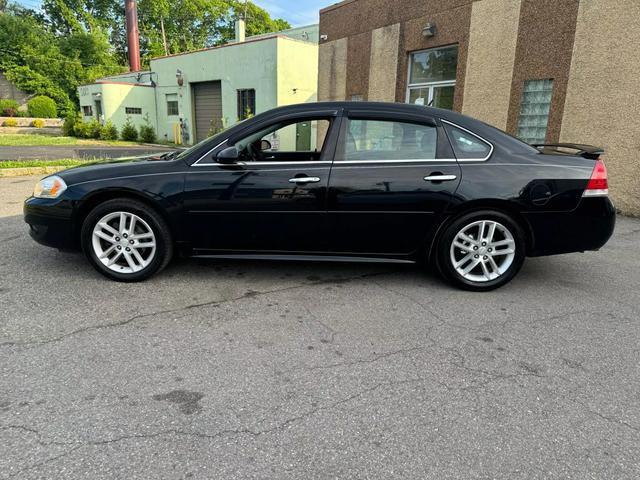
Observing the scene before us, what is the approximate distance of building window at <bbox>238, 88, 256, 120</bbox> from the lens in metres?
22.4

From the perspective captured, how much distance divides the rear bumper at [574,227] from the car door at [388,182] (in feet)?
2.81

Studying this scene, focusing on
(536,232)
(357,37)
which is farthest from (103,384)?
(357,37)

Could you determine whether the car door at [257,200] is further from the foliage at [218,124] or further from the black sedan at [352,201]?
the foliage at [218,124]

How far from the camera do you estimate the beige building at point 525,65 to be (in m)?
7.52

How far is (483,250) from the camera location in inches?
160

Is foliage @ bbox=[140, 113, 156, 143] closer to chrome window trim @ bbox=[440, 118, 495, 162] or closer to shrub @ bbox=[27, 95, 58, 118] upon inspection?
shrub @ bbox=[27, 95, 58, 118]

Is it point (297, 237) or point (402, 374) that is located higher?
point (297, 237)

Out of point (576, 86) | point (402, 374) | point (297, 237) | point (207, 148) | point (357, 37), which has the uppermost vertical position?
point (357, 37)

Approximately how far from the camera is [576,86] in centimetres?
800

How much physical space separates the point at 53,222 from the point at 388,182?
293cm

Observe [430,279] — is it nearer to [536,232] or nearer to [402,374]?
[536,232]

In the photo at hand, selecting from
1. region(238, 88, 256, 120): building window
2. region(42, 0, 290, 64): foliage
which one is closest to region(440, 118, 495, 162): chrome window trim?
region(238, 88, 256, 120): building window

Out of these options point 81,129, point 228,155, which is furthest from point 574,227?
point 81,129

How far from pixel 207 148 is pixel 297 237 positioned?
110cm
